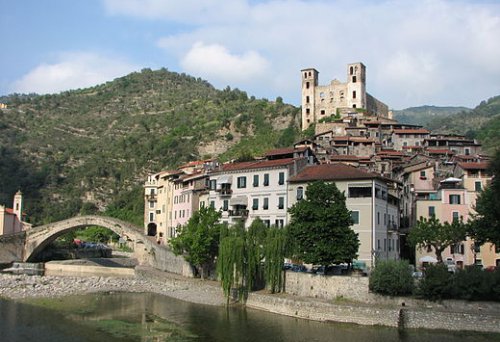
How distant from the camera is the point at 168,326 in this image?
4134 cm

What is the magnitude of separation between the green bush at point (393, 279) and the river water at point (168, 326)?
3.31m

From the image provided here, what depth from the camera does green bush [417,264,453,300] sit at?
3947cm

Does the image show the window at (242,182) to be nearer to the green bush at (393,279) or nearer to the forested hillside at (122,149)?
the green bush at (393,279)

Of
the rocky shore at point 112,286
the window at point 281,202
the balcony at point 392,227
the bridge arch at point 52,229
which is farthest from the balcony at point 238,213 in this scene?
the bridge arch at point 52,229

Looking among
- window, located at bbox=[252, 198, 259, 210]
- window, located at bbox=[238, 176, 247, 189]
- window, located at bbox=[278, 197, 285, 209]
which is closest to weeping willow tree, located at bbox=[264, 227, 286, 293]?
window, located at bbox=[278, 197, 285, 209]

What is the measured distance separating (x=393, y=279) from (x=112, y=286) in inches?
1343

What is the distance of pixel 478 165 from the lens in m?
60.3

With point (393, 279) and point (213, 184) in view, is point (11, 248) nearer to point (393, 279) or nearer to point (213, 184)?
point (213, 184)

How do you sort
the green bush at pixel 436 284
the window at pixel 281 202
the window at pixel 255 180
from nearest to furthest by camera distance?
the green bush at pixel 436 284
the window at pixel 281 202
the window at pixel 255 180

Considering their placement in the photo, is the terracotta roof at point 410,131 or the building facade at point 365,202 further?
the terracotta roof at point 410,131

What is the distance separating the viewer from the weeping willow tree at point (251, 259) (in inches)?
1865

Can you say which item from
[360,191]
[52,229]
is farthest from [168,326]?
[52,229]

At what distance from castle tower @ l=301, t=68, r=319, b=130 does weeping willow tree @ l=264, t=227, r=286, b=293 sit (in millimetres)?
80285

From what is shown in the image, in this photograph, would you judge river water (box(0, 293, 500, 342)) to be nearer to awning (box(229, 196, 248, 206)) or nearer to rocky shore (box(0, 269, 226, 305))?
rocky shore (box(0, 269, 226, 305))
